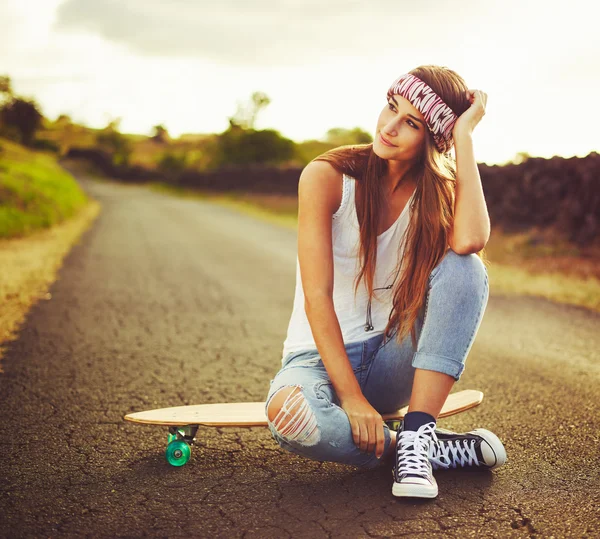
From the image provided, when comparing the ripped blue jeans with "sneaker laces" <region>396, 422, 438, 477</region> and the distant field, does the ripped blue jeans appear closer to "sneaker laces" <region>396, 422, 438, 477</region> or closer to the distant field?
"sneaker laces" <region>396, 422, 438, 477</region>

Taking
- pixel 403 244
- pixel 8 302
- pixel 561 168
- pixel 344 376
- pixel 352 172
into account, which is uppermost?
pixel 561 168

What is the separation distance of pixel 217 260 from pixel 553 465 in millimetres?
6808

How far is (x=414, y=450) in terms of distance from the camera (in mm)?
2062

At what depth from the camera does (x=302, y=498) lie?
2.08 metres

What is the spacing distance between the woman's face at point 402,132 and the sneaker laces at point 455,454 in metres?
1.17

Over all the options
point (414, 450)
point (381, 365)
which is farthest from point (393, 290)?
point (414, 450)

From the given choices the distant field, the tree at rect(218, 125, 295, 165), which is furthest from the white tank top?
the tree at rect(218, 125, 295, 165)

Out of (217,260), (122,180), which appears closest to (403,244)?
(217,260)

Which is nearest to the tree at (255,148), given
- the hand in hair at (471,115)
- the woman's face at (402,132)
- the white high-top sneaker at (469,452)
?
the hand in hair at (471,115)

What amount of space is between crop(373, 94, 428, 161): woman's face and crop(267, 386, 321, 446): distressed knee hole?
3.33ft

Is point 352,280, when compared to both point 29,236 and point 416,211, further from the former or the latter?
point 29,236

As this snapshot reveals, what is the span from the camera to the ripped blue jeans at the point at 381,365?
2.07 metres

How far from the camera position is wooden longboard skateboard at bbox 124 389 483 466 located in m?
2.32

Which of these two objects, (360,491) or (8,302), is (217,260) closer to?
(8,302)
